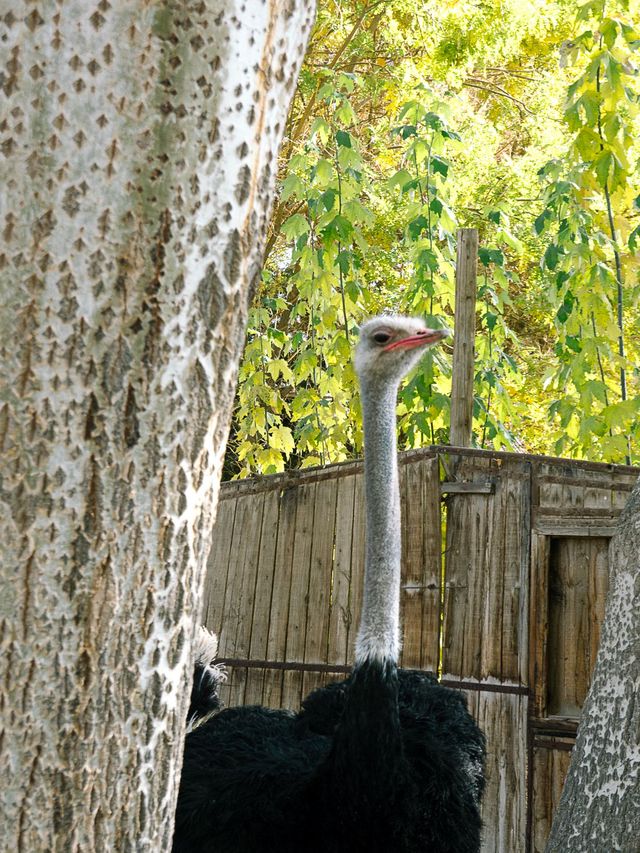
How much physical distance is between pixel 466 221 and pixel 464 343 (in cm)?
611

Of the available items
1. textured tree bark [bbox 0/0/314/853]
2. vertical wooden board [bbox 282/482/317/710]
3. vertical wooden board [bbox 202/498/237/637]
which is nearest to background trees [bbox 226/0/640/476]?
vertical wooden board [bbox 282/482/317/710]

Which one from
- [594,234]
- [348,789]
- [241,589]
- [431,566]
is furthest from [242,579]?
[348,789]

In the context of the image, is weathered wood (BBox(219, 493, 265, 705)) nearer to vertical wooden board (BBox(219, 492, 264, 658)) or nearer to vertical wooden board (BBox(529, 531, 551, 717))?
vertical wooden board (BBox(219, 492, 264, 658))

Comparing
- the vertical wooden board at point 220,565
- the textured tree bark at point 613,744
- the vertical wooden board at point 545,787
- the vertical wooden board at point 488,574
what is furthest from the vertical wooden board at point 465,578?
the vertical wooden board at point 220,565

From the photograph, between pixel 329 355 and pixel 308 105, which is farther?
pixel 308 105

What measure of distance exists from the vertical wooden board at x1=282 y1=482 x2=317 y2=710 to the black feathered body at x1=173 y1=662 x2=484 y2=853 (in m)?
2.26

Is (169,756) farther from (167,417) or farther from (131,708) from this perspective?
(167,417)

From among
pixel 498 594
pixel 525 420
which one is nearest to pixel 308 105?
pixel 525 420

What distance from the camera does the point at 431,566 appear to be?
538cm

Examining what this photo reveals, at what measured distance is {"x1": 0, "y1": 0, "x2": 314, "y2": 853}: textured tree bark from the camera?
147 cm

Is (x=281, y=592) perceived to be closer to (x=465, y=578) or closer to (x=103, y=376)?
(x=465, y=578)

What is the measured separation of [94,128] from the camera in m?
1.49

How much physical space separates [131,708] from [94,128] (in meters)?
0.75

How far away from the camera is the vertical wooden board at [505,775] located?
4.82 metres
